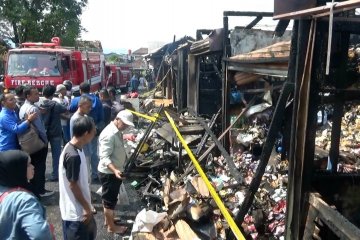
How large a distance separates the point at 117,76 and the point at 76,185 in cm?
2200

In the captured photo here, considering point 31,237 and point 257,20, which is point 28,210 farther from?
point 257,20

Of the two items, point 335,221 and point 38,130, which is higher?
point 38,130

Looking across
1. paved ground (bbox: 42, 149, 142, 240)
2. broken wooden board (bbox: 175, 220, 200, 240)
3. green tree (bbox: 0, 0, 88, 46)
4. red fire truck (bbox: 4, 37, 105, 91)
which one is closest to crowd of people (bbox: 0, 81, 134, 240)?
paved ground (bbox: 42, 149, 142, 240)

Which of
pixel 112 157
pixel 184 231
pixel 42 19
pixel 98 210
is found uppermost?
pixel 42 19

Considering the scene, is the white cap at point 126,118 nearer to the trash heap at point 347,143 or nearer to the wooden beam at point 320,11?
the wooden beam at point 320,11

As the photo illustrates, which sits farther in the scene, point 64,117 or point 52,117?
point 64,117

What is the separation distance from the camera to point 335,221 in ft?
8.32

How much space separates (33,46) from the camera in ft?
43.7

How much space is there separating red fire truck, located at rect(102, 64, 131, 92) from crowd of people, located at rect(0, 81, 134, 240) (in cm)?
1365

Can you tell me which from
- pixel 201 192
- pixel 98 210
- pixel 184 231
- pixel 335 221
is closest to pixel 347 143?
pixel 201 192

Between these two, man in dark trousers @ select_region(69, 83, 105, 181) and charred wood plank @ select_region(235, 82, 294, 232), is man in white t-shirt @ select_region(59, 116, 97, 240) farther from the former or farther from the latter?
man in dark trousers @ select_region(69, 83, 105, 181)

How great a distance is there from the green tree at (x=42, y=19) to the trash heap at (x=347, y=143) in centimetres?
2228

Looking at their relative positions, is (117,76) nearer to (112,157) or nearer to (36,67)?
(36,67)

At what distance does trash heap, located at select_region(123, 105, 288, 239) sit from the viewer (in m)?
4.36
